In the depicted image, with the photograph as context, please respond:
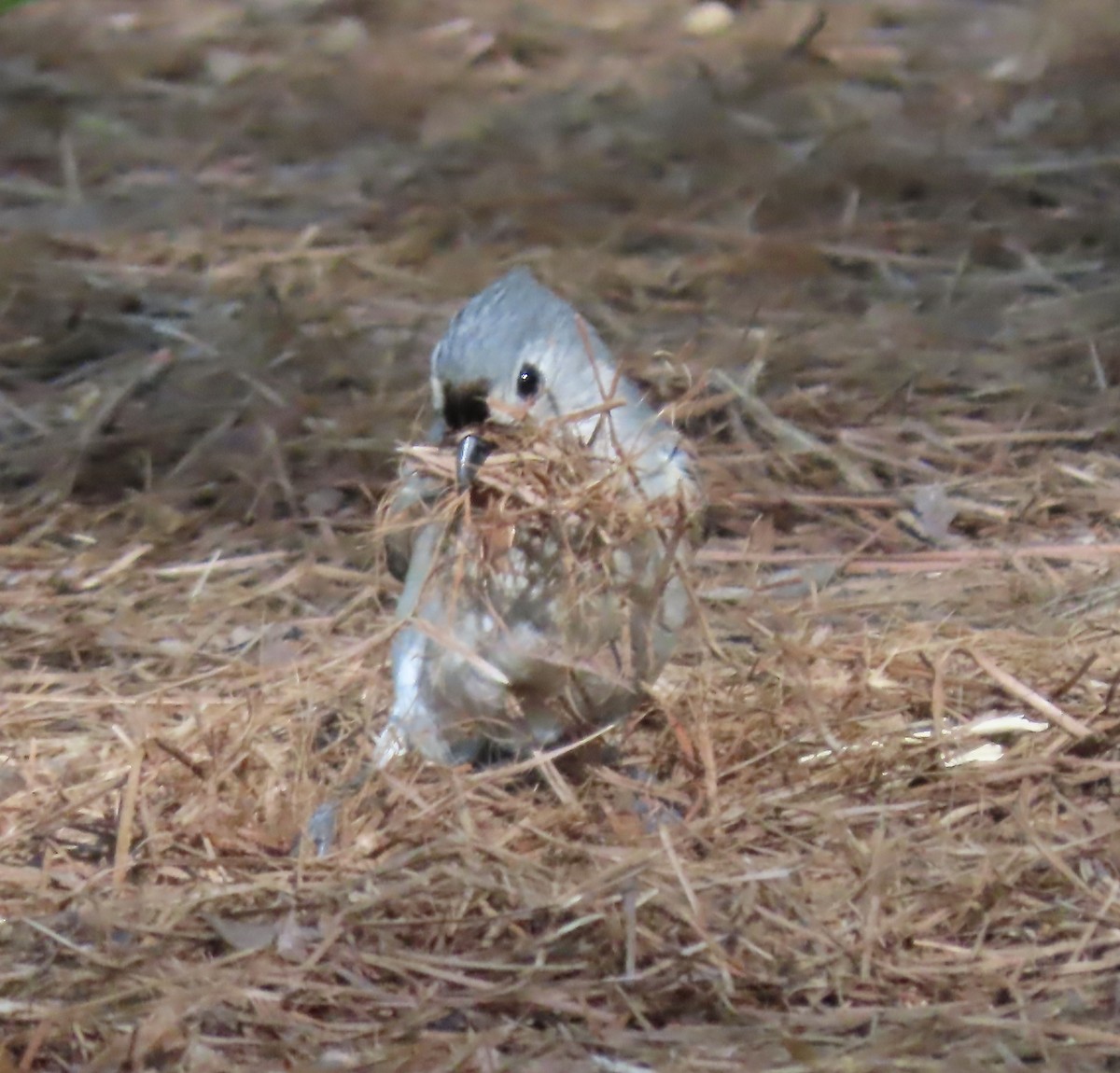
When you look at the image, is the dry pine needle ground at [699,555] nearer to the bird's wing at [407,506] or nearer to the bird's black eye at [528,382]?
the bird's wing at [407,506]

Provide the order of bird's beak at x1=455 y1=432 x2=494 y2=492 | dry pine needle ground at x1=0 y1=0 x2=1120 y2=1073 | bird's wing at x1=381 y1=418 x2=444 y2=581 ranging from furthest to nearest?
bird's wing at x1=381 y1=418 x2=444 y2=581 < bird's beak at x1=455 y1=432 x2=494 y2=492 < dry pine needle ground at x1=0 y1=0 x2=1120 y2=1073

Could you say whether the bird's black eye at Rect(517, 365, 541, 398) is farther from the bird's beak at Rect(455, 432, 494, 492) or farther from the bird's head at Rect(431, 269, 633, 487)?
the bird's beak at Rect(455, 432, 494, 492)

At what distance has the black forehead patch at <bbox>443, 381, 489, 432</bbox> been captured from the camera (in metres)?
2.55

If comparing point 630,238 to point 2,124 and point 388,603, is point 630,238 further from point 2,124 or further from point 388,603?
point 2,124

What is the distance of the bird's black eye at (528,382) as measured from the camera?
2.60 m

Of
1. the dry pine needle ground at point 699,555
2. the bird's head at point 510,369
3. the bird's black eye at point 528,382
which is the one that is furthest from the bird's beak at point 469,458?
the dry pine needle ground at point 699,555

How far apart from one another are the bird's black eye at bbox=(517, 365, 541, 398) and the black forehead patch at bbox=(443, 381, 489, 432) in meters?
0.07

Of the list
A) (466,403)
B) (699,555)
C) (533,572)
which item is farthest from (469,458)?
(699,555)

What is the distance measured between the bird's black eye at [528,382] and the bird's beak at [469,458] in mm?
115

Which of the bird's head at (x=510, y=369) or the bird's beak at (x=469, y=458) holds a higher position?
the bird's head at (x=510, y=369)

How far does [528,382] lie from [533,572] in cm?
31

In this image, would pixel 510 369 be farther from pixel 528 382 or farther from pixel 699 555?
pixel 699 555

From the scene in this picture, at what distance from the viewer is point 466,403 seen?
8.39 ft

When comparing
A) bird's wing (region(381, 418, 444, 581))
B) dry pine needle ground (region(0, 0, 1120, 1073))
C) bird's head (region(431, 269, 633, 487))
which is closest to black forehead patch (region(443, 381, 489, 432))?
bird's head (region(431, 269, 633, 487))
